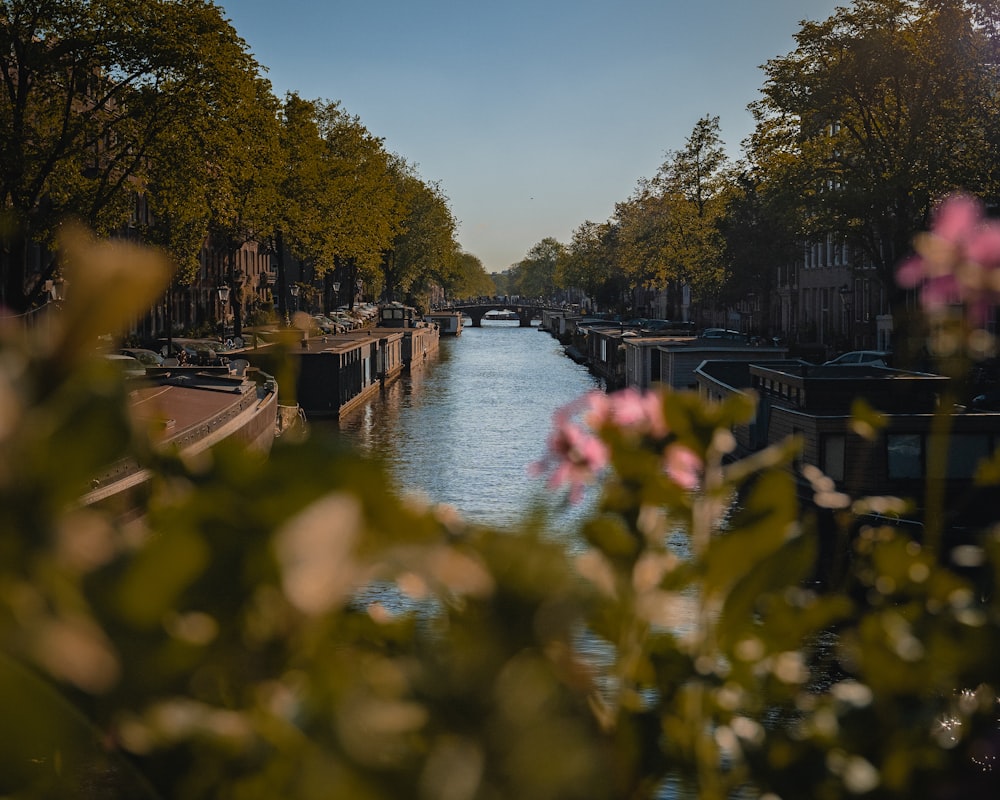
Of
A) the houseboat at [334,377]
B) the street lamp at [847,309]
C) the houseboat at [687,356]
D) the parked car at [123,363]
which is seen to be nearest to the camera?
the parked car at [123,363]

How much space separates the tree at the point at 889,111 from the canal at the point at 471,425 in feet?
37.1

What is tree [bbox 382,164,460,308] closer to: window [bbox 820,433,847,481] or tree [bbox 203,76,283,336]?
tree [bbox 203,76,283,336]

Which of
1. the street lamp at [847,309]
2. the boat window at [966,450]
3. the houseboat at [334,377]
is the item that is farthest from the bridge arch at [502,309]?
the boat window at [966,450]

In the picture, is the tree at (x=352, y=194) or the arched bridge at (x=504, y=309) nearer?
the tree at (x=352, y=194)

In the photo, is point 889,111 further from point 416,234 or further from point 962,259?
point 416,234

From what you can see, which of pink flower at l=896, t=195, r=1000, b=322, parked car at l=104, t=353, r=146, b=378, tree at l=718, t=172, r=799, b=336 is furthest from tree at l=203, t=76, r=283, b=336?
pink flower at l=896, t=195, r=1000, b=322

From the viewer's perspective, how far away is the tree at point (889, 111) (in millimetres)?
34875

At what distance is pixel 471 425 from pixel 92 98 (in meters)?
14.8

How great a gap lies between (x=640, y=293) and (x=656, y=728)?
122m

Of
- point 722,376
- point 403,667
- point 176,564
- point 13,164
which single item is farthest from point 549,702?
point 722,376

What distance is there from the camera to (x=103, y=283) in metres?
0.81

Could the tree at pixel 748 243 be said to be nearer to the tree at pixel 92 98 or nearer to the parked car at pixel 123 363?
the tree at pixel 92 98

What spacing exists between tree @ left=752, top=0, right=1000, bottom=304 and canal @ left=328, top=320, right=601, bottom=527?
37.1 feet

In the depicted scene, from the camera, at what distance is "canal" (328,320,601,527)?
27.2 meters
